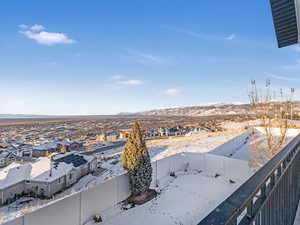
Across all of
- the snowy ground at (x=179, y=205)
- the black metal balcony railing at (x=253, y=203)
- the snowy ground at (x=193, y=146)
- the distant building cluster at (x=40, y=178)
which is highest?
the black metal balcony railing at (x=253, y=203)

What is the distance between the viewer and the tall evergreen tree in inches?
229

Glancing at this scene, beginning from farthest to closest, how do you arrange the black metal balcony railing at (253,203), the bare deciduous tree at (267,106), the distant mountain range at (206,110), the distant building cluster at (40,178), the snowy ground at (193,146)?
the distant mountain range at (206,110) → the snowy ground at (193,146) → the distant building cluster at (40,178) → the bare deciduous tree at (267,106) → the black metal balcony railing at (253,203)

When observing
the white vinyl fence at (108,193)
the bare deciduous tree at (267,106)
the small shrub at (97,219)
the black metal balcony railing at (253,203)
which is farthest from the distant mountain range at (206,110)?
the black metal balcony railing at (253,203)

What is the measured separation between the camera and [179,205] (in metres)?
5.32

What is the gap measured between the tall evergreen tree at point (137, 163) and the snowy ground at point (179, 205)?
58cm

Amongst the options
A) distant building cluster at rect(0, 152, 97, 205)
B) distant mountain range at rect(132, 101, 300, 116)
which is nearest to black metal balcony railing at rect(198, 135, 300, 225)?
distant building cluster at rect(0, 152, 97, 205)

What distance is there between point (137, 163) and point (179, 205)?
166 cm

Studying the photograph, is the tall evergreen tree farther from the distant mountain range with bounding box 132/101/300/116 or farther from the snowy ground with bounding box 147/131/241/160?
the distant mountain range with bounding box 132/101/300/116

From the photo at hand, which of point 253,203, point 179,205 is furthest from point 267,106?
point 253,203

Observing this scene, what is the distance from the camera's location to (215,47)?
13.1m

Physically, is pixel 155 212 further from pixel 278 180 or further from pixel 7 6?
pixel 7 6

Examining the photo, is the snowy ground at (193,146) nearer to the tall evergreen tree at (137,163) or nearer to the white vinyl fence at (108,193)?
the white vinyl fence at (108,193)

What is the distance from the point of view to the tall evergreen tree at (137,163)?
5812mm

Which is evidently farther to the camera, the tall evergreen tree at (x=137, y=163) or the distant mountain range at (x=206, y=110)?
the distant mountain range at (x=206, y=110)
